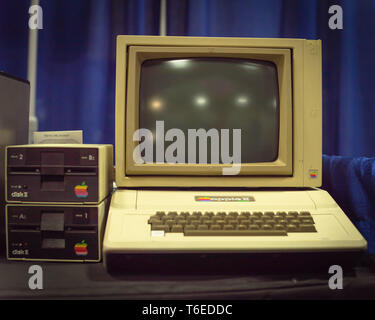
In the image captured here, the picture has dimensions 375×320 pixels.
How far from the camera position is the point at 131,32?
131cm

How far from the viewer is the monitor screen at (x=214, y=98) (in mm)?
849

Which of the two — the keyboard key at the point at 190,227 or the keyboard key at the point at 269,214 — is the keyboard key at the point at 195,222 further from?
the keyboard key at the point at 269,214

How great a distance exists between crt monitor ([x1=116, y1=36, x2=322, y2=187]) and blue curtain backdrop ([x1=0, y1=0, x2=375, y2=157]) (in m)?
0.53

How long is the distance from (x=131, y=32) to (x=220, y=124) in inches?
29.2

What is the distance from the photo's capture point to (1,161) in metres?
0.79

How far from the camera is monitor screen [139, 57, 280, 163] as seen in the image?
0.85m

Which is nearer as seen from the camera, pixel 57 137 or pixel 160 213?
pixel 160 213

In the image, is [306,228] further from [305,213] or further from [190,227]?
[190,227]

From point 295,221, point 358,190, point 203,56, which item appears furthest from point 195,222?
point 358,190

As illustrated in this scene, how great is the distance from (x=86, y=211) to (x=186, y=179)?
284 mm
